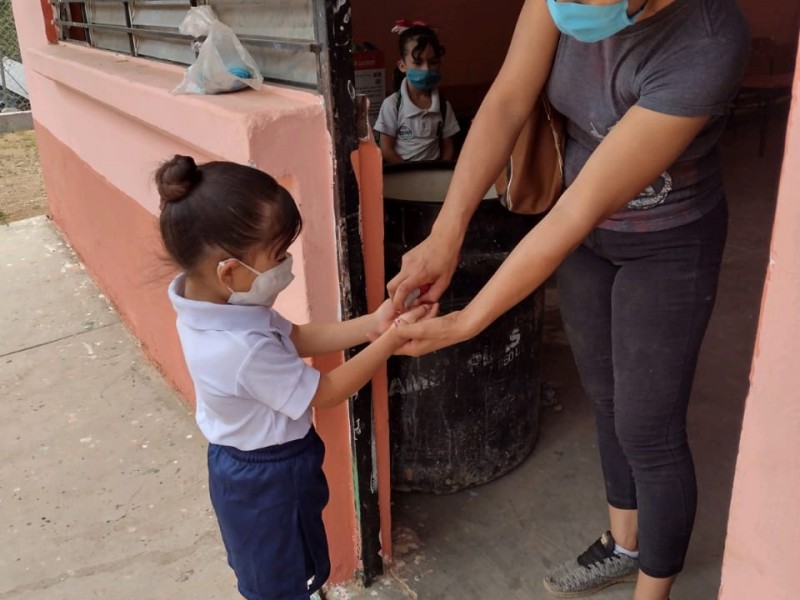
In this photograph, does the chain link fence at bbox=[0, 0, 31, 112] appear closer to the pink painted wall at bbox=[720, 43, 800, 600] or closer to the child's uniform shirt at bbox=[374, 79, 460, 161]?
the child's uniform shirt at bbox=[374, 79, 460, 161]

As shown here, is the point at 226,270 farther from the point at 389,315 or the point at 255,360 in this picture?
the point at 389,315

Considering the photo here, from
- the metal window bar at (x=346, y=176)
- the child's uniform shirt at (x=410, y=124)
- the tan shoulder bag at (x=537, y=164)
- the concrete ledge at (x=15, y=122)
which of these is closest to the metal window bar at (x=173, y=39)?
the metal window bar at (x=346, y=176)

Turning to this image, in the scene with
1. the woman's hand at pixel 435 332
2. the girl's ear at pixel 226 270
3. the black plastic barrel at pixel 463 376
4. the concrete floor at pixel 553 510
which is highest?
the girl's ear at pixel 226 270

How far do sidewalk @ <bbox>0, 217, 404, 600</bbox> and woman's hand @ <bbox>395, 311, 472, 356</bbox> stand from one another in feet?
3.05

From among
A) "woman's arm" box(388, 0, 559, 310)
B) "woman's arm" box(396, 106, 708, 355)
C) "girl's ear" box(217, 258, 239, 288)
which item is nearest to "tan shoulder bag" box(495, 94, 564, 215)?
"woman's arm" box(388, 0, 559, 310)

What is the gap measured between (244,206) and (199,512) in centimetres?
150

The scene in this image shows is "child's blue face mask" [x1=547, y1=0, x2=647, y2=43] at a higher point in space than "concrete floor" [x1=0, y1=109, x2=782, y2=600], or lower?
higher

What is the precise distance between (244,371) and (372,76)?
3.29m

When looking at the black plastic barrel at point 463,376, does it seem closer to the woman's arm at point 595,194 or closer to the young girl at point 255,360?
the young girl at point 255,360

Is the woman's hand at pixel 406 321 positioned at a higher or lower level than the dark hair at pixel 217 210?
lower

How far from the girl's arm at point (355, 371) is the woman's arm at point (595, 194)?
0.19 metres

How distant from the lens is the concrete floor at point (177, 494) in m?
2.21

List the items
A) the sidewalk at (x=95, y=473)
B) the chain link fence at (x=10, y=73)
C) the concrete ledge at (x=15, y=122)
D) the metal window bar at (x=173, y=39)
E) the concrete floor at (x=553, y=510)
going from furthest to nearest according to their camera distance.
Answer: the chain link fence at (x=10, y=73), the concrete ledge at (x=15, y=122), the sidewalk at (x=95, y=473), the concrete floor at (x=553, y=510), the metal window bar at (x=173, y=39)

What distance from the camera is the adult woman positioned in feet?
4.23
